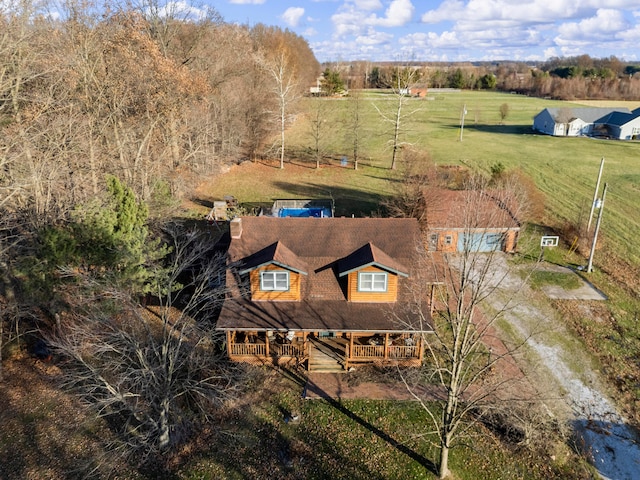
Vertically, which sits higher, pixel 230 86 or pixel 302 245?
pixel 230 86

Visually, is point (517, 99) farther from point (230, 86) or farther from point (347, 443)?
point (347, 443)

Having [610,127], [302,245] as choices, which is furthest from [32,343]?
[610,127]

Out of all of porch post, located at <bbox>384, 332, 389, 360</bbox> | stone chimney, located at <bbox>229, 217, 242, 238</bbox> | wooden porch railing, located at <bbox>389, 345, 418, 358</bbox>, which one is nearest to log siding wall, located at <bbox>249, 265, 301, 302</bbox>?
stone chimney, located at <bbox>229, 217, 242, 238</bbox>

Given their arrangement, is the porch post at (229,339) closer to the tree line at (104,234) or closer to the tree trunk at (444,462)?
the tree line at (104,234)

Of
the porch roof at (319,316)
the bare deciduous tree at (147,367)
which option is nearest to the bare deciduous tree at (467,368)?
the porch roof at (319,316)

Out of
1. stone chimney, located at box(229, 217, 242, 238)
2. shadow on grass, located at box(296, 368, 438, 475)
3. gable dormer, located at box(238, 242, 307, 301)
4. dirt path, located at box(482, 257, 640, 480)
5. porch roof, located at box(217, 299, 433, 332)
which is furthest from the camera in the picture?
stone chimney, located at box(229, 217, 242, 238)

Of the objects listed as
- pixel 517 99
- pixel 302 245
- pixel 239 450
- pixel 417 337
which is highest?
pixel 517 99

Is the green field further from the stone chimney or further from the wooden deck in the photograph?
the wooden deck
